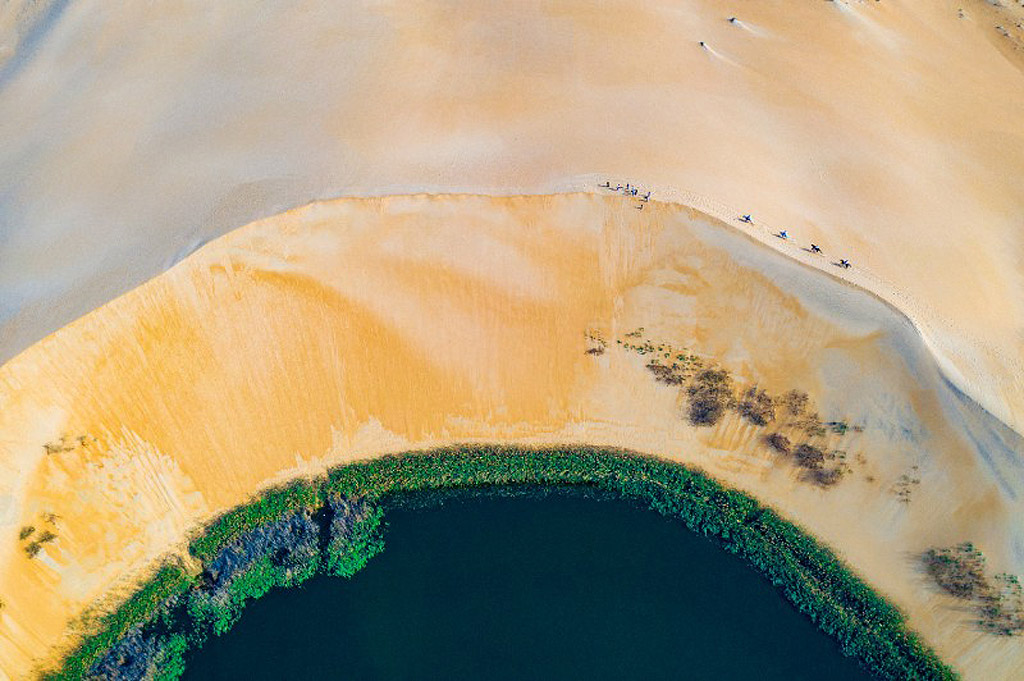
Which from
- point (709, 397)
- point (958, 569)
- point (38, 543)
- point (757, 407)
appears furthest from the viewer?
point (709, 397)

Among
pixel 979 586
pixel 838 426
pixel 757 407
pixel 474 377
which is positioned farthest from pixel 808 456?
pixel 474 377

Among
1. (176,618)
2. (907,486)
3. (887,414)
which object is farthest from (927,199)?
(176,618)

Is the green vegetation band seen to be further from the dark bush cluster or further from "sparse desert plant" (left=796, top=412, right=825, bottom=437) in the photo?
"sparse desert plant" (left=796, top=412, right=825, bottom=437)

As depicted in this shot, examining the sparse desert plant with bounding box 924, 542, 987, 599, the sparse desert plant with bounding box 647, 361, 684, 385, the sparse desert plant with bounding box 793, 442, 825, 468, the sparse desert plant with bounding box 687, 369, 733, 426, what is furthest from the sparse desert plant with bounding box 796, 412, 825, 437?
the sparse desert plant with bounding box 924, 542, 987, 599

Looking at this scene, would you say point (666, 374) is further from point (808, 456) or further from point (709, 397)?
point (808, 456)

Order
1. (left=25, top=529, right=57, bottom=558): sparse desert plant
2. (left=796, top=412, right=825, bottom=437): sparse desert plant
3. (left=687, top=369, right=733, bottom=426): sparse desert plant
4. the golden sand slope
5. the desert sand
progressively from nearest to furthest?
(left=25, top=529, right=57, bottom=558): sparse desert plant
the golden sand slope
the desert sand
(left=796, top=412, right=825, bottom=437): sparse desert plant
(left=687, top=369, right=733, bottom=426): sparse desert plant

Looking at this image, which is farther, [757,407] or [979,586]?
[757,407]

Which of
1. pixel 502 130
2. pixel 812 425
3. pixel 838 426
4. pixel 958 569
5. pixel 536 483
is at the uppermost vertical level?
pixel 502 130

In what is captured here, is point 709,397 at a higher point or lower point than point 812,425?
lower
